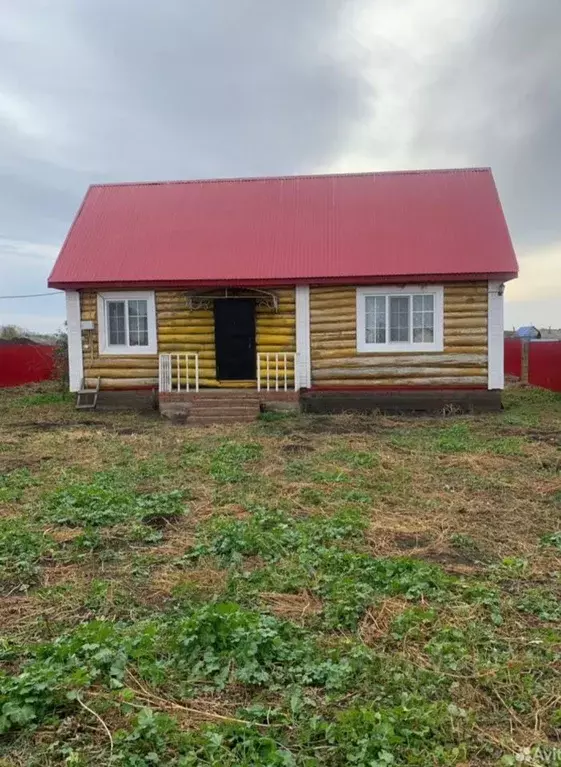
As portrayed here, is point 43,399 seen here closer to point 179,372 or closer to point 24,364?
point 179,372

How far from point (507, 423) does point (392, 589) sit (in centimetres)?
810

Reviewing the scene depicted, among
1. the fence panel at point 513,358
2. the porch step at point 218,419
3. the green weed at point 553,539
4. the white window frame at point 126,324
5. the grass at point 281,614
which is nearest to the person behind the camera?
the grass at point 281,614

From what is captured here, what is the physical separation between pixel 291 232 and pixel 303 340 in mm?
2773

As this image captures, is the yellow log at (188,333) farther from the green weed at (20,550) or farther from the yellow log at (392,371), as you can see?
the green weed at (20,550)

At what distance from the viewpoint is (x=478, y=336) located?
12805 mm

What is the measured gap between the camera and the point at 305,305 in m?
13.1

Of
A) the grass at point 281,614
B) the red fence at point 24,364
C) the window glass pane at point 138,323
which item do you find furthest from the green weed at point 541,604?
the red fence at point 24,364

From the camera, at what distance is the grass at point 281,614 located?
→ 2594 mm

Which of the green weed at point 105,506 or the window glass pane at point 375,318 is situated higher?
the window glass pane at point 375,318

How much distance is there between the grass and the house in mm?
5347

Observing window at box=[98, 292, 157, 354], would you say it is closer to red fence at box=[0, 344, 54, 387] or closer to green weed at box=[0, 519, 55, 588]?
red fence at box=[0, 344, 54, 387]

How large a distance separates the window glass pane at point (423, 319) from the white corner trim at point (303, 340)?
7.71 feet

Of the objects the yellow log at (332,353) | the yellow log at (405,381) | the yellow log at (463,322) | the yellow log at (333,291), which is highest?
the yellow log at (333,291)

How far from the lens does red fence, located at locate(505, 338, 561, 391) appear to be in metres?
16.0
